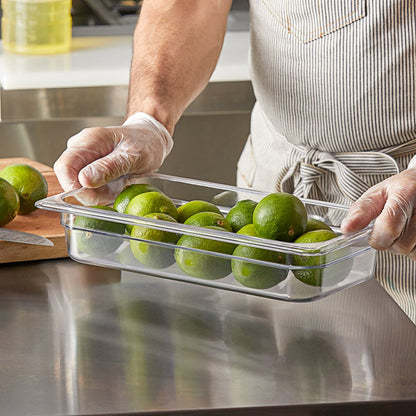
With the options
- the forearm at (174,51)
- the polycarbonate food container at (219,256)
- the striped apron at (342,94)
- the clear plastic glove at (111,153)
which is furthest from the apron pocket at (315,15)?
the polycarbonate food container at (219,256)

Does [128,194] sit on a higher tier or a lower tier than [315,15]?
lower

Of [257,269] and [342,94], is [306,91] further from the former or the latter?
[257,269]

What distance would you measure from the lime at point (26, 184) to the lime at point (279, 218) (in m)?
0.46

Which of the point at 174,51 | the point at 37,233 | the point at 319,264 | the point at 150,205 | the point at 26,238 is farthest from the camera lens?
the point at 174,51

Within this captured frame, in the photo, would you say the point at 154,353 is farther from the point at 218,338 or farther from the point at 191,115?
the point at 191,115

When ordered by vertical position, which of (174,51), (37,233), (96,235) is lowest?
(37,233)

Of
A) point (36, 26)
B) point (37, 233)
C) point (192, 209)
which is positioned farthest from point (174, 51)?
point (36, 26)

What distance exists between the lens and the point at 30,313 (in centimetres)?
96

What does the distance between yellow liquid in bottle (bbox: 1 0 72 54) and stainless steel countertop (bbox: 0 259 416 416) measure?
140cm

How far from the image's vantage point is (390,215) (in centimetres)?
95

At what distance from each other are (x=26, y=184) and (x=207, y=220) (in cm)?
43

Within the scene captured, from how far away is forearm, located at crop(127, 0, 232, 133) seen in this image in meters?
1.46

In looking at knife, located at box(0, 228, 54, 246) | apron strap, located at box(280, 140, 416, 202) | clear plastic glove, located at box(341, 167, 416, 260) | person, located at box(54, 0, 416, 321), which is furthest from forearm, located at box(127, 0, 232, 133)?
clear plastic glove, located at box(341, 167, 416, 260)

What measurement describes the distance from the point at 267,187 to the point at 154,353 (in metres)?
0.83
